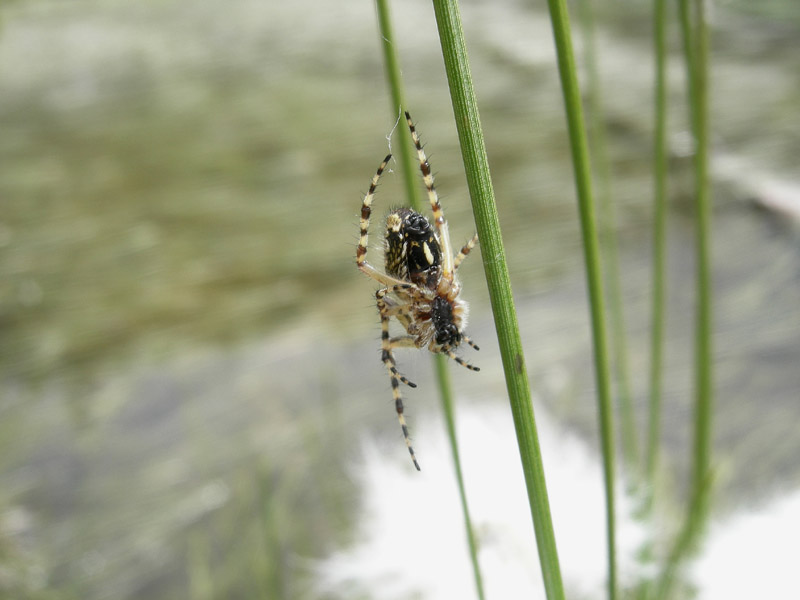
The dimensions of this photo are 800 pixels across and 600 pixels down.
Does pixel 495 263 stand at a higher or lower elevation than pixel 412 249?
lower

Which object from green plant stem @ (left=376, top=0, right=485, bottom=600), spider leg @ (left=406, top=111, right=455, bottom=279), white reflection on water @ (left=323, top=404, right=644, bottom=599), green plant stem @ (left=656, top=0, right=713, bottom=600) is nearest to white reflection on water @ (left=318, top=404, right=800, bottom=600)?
white reflection on water @ (left=323, top=404, right=644, bottom=599)

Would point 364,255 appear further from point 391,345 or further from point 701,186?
point 701,186

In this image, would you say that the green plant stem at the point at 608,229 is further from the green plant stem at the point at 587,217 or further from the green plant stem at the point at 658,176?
the green plant stem at the point at 587,217

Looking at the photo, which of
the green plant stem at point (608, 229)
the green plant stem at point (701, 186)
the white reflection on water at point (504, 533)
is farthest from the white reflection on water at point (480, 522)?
the green plant stem at point (701, 186)

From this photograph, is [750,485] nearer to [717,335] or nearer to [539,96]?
[717,335]

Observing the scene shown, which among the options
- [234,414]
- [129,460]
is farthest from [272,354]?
[129,460]

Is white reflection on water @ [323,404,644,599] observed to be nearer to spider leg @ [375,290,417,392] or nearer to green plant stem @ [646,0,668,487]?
green plant stem @ [646,0,668,487]

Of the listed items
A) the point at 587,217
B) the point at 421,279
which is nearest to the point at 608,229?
the point at 421,279
